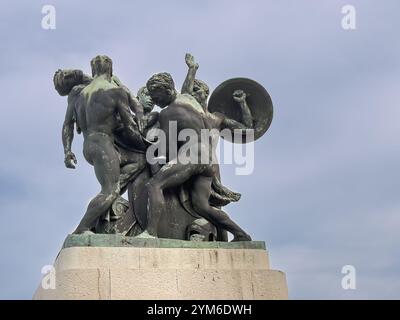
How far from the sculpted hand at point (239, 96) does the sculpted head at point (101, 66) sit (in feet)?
7.01

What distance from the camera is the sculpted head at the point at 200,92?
1164 centimetres

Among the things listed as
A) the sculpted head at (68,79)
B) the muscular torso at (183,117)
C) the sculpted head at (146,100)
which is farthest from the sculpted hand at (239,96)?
the sculpted head at (68,79)

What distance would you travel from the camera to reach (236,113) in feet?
39.2

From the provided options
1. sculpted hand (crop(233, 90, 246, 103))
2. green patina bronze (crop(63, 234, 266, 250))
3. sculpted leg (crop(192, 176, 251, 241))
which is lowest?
green patina bronze (crop(63, 234, 266, 250))

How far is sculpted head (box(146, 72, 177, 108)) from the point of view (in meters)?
10.9

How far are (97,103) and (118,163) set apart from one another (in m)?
0.91

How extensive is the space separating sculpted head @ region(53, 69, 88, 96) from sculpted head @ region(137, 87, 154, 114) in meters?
0.97

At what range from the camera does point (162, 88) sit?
10883 millimetres

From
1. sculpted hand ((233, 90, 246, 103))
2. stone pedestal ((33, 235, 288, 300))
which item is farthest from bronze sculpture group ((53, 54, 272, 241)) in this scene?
sculpted hand ((233, 90, 246, 103))

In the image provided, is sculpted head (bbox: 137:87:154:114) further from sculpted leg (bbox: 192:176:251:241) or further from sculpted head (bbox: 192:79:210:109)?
sculpted leg (bbox: 192:176:251:241)

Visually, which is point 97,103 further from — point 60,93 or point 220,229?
point 220,229
